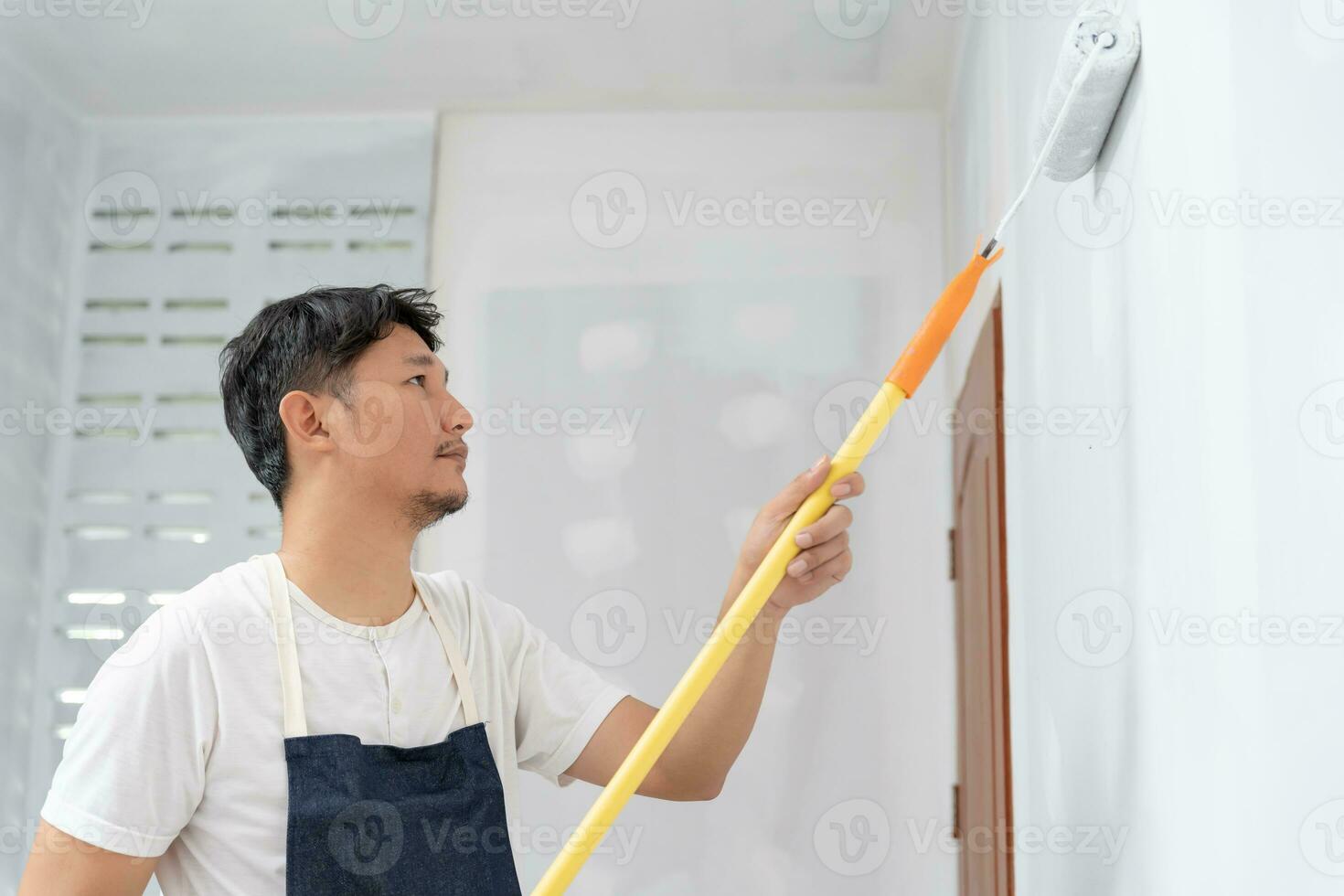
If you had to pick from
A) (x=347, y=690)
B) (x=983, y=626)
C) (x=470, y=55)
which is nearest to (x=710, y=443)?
(x=983, y=626)

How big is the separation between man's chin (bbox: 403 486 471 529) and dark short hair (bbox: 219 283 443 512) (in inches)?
5.6

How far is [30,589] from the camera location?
8.54ft

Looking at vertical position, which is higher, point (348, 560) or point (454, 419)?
point (454, 419)

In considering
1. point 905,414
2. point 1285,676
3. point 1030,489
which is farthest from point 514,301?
point 1285,676

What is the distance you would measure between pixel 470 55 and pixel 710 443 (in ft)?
3.28

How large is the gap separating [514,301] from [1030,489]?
155cm

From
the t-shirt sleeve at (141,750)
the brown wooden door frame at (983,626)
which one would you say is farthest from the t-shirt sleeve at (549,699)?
the brown wooden door frame at (983,626)

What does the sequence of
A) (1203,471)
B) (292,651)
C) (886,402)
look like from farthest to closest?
(292,651)
(886,402)
(1203,471)

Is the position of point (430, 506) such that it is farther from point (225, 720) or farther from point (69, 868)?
point (69, 868)

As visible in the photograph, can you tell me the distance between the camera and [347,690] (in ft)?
3.90

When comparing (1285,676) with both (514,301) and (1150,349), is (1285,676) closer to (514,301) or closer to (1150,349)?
(1150,349)

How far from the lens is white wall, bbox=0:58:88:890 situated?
2.55 m

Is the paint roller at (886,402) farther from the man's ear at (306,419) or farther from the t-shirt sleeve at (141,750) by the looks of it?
the man's ear at (306,419)

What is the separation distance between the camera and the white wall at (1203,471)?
61 cm
